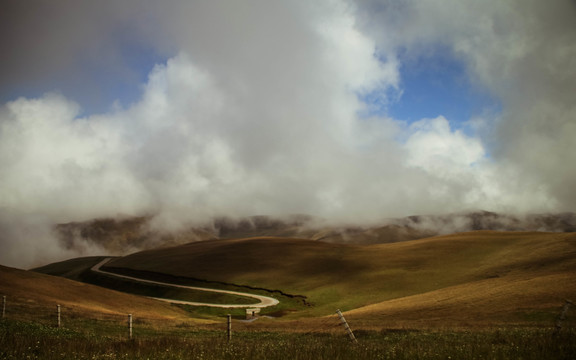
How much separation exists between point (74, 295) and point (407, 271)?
7338cm

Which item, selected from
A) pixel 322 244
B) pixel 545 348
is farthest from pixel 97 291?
pixel 322 244

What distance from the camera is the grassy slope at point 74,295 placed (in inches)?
2292

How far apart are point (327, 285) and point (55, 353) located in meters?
84.5

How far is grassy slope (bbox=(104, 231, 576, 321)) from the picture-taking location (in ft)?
145

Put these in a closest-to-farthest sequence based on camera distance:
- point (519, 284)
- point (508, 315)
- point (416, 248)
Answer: point (508, 315)
point (519, 284)
point (416, 248)

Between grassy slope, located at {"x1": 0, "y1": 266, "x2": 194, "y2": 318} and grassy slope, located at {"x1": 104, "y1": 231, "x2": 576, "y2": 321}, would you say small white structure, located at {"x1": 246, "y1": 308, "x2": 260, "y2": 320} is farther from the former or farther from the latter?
grassy slope, located at {"x1": 0, "y1": 266, "x2": 194, "y2": 318}

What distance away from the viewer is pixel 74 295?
2591 inches

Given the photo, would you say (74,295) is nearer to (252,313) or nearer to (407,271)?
(252,313)

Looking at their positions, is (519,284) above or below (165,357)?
below

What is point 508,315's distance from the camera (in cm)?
3431

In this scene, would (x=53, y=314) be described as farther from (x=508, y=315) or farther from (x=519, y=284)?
(x=519, y=284)

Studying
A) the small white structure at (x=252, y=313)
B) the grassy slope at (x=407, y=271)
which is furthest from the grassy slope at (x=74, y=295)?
the grassy slope at (x=407, y=271)

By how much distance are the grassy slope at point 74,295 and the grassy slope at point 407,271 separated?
90.5ft

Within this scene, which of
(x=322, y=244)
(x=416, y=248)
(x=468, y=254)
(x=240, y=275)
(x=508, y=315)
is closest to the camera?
(x=508, y=315)
